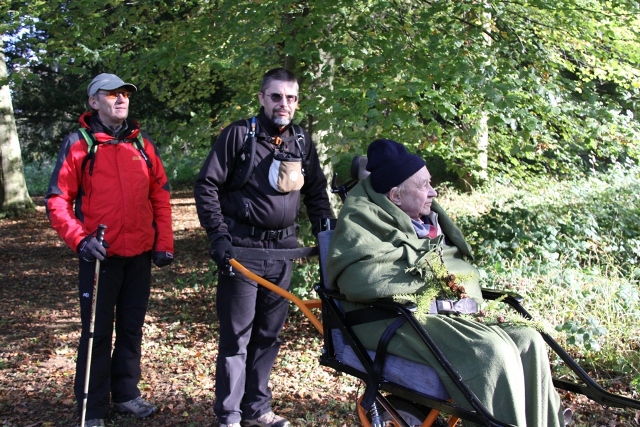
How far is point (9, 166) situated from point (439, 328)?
1524cm

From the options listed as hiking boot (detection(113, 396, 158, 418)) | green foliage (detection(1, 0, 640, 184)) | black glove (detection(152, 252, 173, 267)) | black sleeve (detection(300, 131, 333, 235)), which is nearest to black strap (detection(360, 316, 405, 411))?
black sleeve (detection(300, 131, 333, 235))

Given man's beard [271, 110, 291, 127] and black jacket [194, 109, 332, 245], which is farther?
man's beard [271, 110, 291, 127]

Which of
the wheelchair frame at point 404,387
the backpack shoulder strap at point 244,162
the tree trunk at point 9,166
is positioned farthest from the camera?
the tree trunk at point 9,166

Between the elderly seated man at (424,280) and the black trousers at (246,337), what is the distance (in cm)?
89

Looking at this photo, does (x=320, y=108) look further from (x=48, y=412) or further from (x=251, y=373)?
(x=48, y=412)

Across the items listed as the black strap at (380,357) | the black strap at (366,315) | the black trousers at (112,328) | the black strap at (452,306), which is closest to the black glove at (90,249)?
the black trousers at (112,328)

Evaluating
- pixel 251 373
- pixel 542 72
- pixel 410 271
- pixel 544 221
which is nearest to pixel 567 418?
pixel 410 271

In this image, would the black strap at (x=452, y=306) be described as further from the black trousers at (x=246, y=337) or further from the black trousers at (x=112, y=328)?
the black trousers at (x=112, y=328)

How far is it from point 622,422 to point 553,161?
407 cm

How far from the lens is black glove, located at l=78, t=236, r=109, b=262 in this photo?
3.77 m

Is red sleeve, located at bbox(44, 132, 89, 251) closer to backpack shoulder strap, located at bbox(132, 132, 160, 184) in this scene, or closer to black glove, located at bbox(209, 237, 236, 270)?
backpack shoulder strap, located at bbox(132, 132, 160, 184)

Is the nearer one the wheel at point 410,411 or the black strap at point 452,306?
the black strap at point 452,306

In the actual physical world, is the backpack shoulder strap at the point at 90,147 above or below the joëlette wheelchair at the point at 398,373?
above

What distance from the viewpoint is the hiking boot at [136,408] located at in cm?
444
